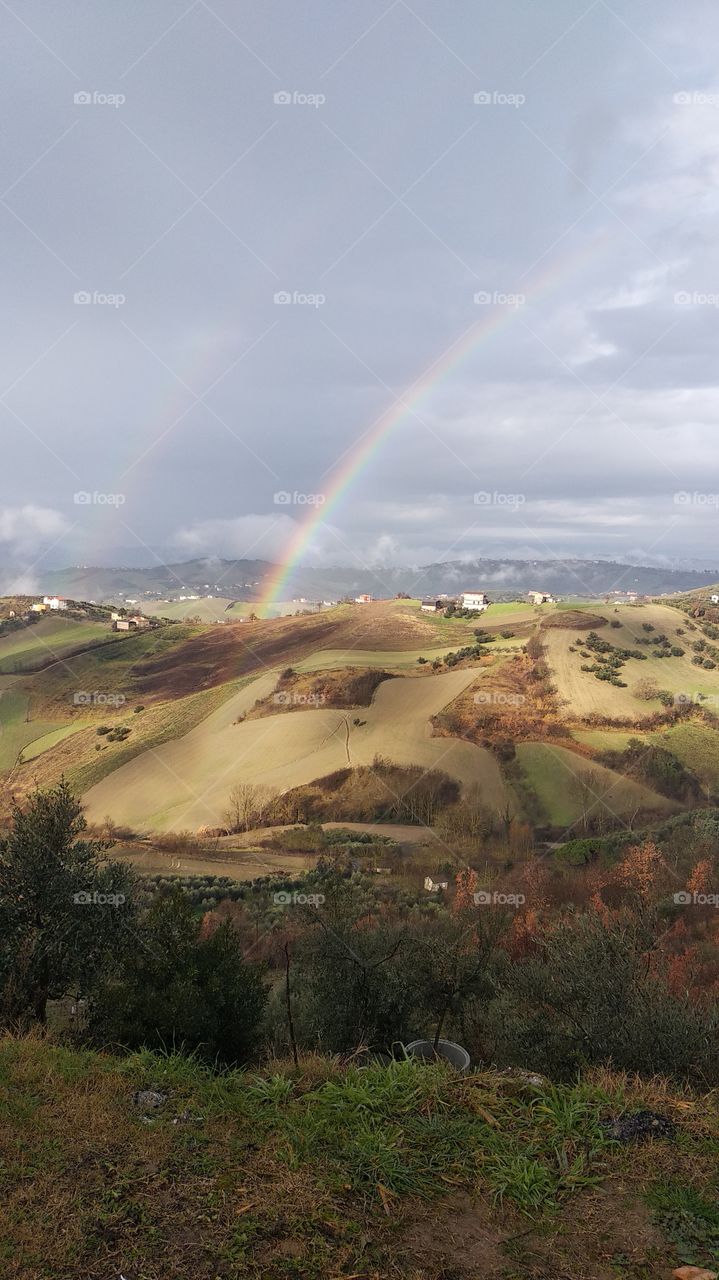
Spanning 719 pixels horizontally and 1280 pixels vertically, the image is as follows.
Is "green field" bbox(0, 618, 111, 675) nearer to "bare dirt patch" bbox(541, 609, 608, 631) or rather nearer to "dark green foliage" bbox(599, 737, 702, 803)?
"bare dirt patch" bbox(541, 609, 608, 631)

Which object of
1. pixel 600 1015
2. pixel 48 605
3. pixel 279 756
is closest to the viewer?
pixel 600 1015

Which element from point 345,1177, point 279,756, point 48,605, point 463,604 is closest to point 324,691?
point 279,756

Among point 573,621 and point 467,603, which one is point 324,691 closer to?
point 467,603

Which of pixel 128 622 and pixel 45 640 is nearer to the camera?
pixel 45 640

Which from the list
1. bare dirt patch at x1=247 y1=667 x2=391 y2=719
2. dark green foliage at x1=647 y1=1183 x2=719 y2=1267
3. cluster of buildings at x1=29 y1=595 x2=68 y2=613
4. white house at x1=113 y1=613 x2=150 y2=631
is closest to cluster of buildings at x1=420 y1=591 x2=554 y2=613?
bare dirt patch at x1=247 y1=667 x2=391 y2=719

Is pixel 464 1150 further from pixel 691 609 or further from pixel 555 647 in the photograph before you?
pixel 691 609

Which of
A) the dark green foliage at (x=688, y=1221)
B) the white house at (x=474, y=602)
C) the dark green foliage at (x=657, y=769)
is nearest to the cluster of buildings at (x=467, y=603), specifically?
the white house at (x=474, y=602)

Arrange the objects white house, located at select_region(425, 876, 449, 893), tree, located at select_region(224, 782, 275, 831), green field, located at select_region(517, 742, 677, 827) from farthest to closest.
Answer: tree, located at select_region(224, 782, 275, 831)
green field, located at select_region(517, 742, 677, 827)
white house, located at select_region(425, 876, 449, 893)
